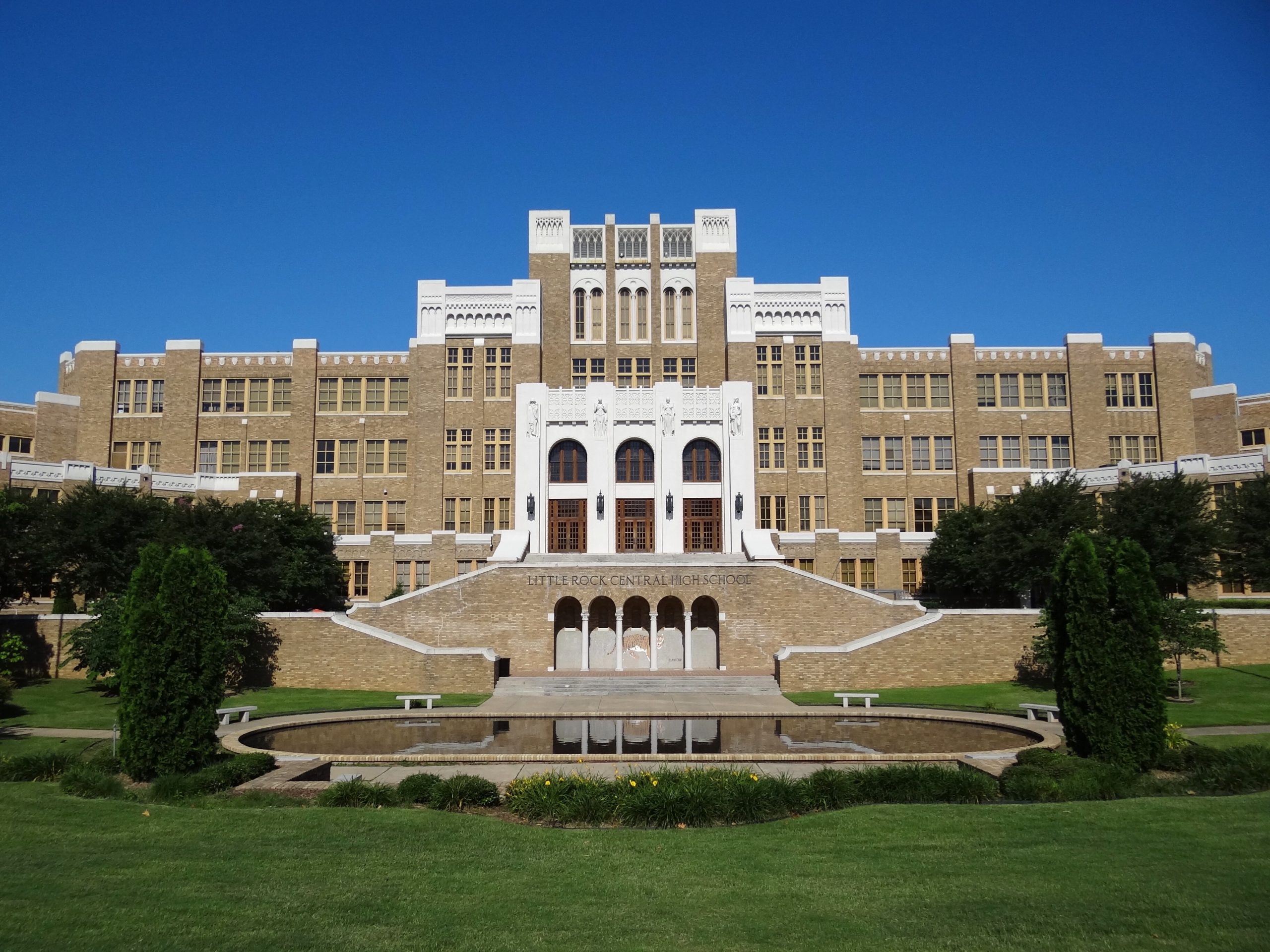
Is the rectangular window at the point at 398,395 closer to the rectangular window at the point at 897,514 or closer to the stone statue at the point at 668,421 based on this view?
the stone statue at the point at 668,421

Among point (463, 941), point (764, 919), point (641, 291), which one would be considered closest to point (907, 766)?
point (764, 919)

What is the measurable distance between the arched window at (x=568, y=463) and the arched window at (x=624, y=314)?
886cm

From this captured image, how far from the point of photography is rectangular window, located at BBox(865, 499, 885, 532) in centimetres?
5425

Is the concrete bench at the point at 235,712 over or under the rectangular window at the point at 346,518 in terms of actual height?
under

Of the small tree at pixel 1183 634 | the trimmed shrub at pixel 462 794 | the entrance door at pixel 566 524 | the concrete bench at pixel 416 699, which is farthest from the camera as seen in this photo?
the entrance door at pixel 566 524

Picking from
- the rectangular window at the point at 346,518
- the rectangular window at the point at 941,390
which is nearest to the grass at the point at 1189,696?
the rectangular window at the point at 941,390

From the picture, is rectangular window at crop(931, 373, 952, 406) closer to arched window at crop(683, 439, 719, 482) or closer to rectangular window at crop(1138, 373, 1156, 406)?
rectangular window at crop(1138, 373, 1156, 406)

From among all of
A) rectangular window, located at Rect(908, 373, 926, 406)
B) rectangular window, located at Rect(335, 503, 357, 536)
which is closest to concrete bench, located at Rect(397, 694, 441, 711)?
rectangular window, located at Rect(335, 503, 357, 536)

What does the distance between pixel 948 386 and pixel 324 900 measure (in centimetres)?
5122

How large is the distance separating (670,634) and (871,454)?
63.1 feet

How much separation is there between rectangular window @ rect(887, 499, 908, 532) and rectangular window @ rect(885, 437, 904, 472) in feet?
6.09

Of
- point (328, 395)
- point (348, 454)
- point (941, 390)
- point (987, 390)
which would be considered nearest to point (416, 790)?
point (348, 454)

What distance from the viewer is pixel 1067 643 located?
19.6 metres

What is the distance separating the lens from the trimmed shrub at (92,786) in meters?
16.1
